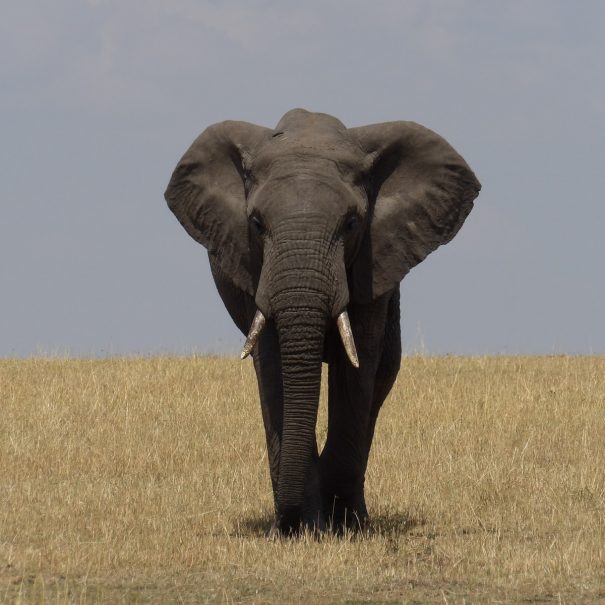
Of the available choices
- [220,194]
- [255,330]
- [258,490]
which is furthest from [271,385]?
[258,490]

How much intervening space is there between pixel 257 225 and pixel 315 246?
0.61 metres

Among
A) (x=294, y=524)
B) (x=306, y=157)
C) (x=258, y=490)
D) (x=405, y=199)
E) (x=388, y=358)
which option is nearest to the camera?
(x=306, y=157)

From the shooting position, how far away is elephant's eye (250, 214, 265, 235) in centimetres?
988

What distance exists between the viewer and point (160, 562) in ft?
31.0

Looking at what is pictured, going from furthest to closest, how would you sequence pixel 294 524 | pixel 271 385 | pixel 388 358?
pixel 388 358 → pixel 271 385 → pixel 294 524

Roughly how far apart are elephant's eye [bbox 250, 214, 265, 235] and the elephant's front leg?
2.26 ft

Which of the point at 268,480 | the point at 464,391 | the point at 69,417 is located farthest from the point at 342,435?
the point at 464,391

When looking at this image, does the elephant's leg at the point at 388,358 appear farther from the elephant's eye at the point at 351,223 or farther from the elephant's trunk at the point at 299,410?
the elephant's eye at the point at 351,223

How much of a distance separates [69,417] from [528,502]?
22.0 ft

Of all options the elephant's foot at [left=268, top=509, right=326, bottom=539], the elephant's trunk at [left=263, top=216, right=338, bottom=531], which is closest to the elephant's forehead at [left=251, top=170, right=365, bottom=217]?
the elephant's trunk at [left=263, top=216, right=338, bottom=531]

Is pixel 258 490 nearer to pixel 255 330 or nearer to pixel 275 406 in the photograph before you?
pixel 275 406

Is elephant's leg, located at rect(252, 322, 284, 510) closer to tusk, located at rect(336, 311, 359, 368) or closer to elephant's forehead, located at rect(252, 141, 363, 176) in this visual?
tusk, located at rect(336, 311, 359, 368)

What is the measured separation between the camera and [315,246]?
952cm

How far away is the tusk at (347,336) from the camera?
970 cm
